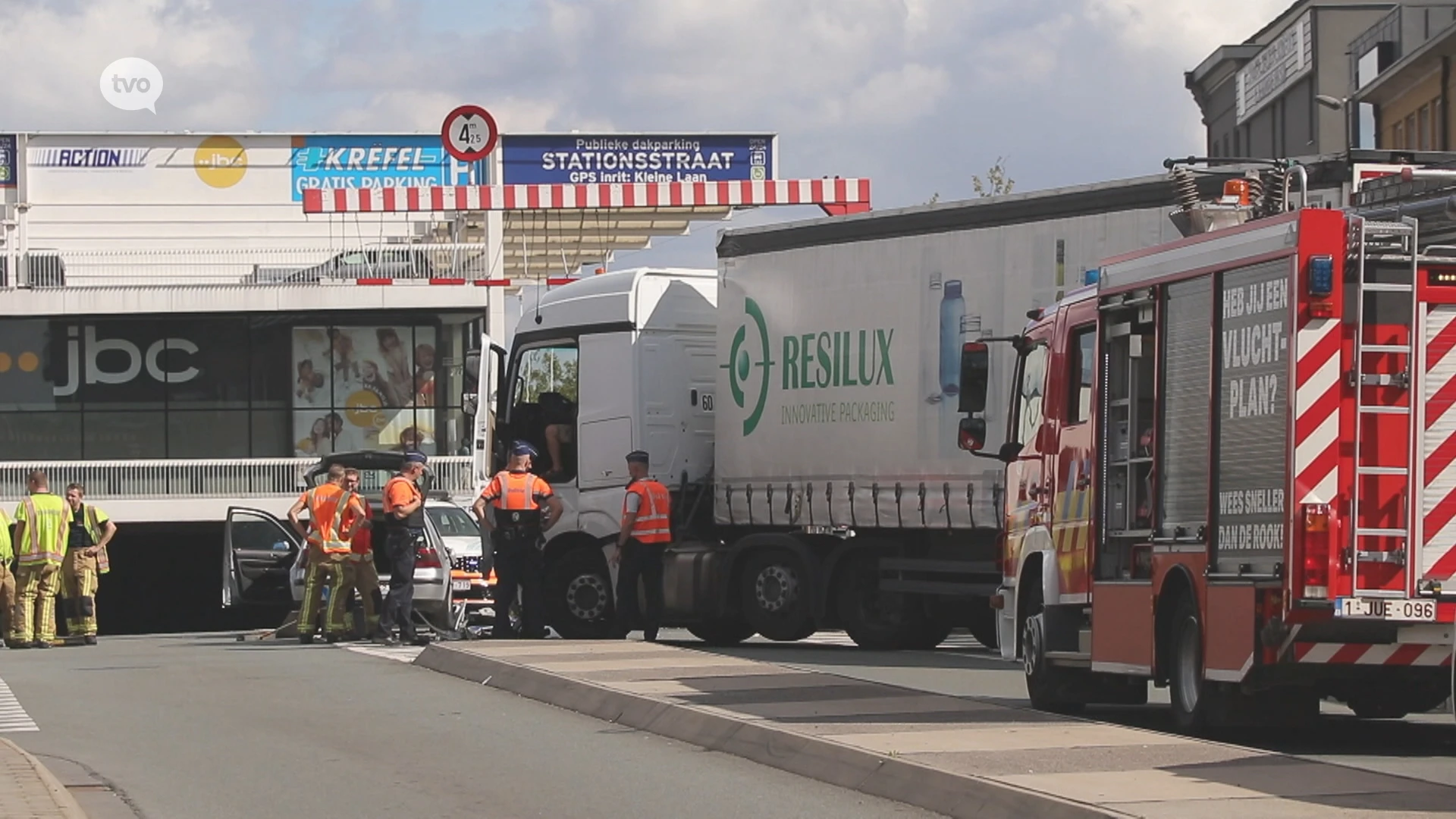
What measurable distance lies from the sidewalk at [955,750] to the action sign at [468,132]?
3004cm

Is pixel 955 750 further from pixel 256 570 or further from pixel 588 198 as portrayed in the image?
pixel 588 198

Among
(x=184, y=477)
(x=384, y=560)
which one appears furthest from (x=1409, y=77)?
(x=384, y=560)

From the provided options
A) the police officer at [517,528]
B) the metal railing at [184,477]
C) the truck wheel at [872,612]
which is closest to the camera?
the truck wheel at [872,612]

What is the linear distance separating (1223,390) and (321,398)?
3826 centimetres

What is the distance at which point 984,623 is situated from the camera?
20328 millimetres

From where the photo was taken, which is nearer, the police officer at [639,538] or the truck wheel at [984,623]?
the truck wheel at [984,623]

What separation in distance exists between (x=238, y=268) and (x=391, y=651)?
1251 inches

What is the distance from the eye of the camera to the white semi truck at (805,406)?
60.3ft

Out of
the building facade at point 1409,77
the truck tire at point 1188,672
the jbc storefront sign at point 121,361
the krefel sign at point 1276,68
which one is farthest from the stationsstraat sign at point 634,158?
the truck tire at point 1188,672

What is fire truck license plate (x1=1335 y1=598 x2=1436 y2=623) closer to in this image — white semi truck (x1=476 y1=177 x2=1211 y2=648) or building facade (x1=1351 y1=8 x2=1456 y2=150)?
white semi truck (x1=476 y1=177 x2=1211 y2=648)

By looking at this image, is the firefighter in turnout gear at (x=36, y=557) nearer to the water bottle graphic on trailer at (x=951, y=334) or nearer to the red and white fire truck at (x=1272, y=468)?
the water bottle graphic on trailer at (x=951, y=334)

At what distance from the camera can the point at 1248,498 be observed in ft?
36.9

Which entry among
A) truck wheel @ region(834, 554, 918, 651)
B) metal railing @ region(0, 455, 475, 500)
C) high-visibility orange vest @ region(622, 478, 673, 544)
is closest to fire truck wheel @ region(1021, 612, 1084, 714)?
truck wheel @ region(834, 554, 918, 651)

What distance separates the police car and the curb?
6635 mm
